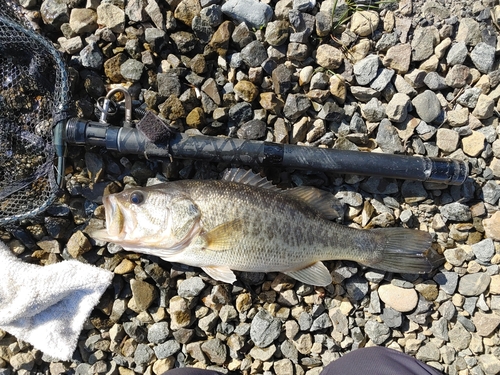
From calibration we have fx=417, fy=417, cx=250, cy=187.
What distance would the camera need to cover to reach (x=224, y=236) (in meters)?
3.35

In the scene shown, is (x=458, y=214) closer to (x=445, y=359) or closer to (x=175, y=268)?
(x=445, y=359)

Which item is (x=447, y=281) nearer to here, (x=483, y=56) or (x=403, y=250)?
(x=403, y=250)

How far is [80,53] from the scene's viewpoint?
3695 millimetres

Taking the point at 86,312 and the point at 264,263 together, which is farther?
the point at 86,312

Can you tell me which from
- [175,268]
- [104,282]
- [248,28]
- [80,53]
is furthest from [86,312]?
[248,28]

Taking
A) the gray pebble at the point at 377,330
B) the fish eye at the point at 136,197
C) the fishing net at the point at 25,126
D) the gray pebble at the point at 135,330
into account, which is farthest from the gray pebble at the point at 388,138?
the fishing net at the point at 25,126

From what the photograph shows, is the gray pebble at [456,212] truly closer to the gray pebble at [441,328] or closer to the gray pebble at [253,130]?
the gray pebble at [441,328]

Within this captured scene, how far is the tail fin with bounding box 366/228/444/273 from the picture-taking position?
3.64 m

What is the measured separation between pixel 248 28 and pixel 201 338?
2887mm

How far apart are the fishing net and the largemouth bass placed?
29.1 inches

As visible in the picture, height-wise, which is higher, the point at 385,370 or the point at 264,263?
the point at 264,263

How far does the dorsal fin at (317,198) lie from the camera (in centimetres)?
368

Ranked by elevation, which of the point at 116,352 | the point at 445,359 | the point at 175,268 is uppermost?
the point at 175,268

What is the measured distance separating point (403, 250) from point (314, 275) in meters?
0.81
